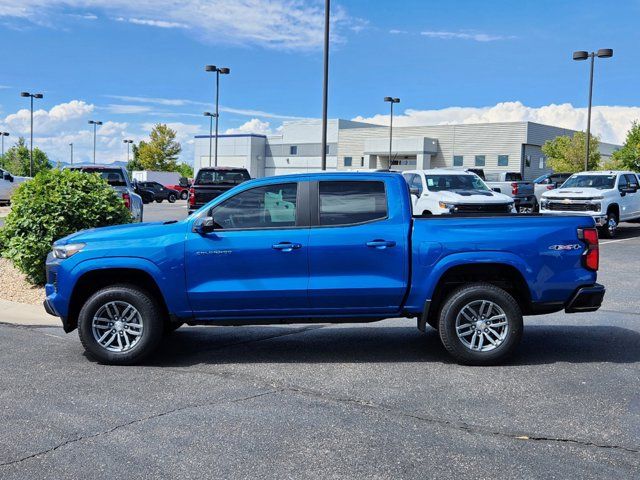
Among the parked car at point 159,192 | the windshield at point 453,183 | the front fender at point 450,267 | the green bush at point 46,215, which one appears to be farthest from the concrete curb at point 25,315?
the parked car at point 159,192

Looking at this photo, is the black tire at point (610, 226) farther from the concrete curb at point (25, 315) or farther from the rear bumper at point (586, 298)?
the concrete curb at point (25, 315)

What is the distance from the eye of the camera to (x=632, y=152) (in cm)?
5209

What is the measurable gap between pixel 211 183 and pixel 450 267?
15155 mm

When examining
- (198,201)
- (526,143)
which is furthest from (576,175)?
(526,143)

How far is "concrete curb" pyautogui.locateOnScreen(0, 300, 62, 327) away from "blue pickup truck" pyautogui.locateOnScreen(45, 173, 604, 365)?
2.46 m

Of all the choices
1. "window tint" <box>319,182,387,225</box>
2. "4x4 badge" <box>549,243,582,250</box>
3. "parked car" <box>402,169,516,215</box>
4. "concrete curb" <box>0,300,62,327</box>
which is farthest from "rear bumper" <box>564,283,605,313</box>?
"parked car" <box>402,169,516,215</box>

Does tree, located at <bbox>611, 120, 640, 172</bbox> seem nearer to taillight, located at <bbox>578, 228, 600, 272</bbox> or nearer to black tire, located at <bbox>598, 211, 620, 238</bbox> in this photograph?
black tire, located at <bbox>598, 211, 620, 238</bbox>

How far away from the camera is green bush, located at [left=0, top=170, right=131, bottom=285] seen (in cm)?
1065

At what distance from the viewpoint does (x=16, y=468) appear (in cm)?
421

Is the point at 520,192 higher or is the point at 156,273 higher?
the point at 520,192

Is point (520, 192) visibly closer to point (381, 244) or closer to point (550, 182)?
point (550, 182)

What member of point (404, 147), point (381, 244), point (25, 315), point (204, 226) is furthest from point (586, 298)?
point (404, 147)

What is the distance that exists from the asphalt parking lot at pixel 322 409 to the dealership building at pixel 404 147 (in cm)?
5281

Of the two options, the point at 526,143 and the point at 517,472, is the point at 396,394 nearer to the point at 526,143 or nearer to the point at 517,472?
the point at 517,472
